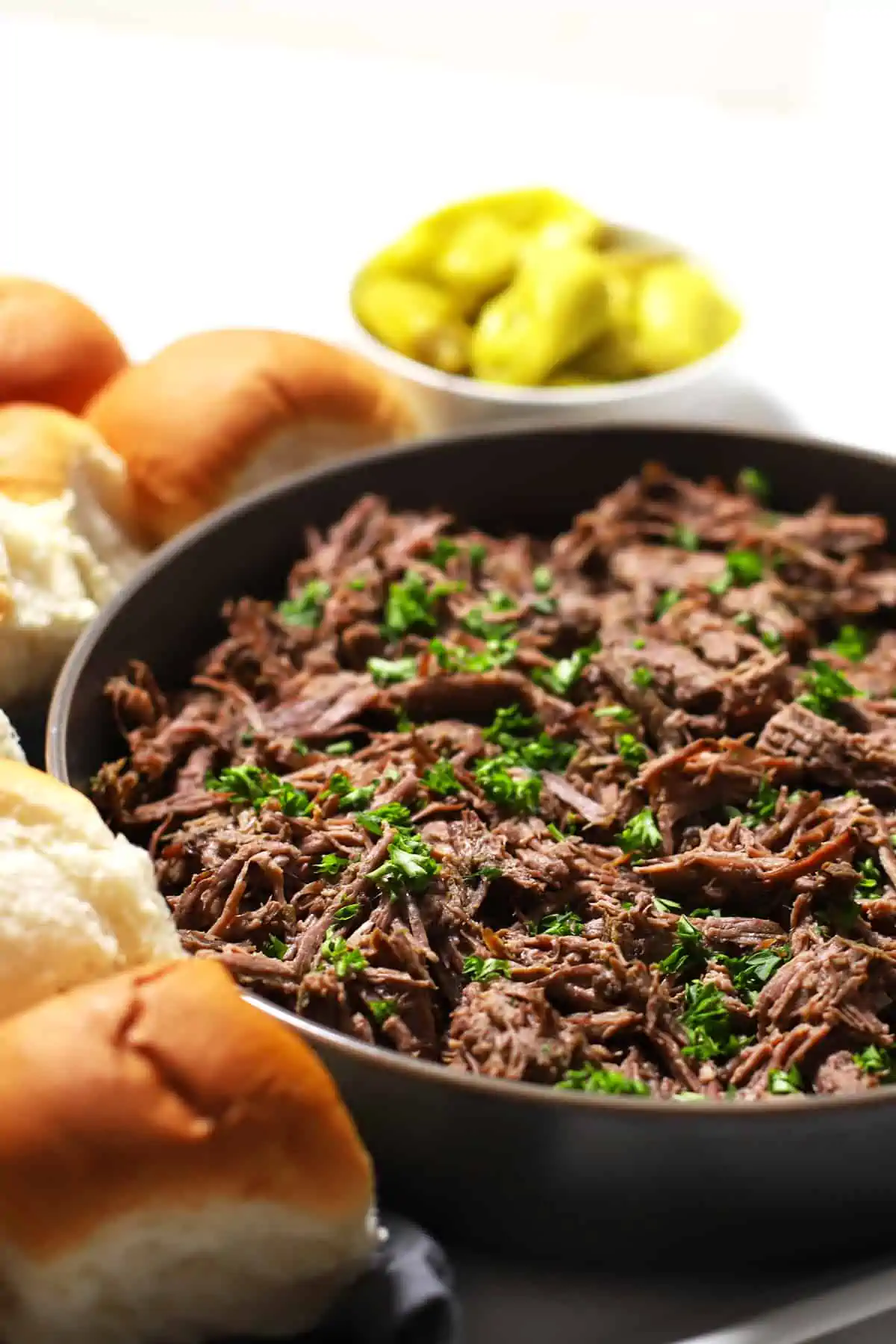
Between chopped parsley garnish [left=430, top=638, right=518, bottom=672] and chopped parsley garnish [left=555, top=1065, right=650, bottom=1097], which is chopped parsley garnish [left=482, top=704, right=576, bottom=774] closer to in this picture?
chopped parsley garnish [left=430, top=638, right=518, bottom=672]

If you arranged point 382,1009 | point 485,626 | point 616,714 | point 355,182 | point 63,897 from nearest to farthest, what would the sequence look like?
1. point 63,897
2. point 382,1009
3. point 616,714
4. point 485,626
5. point 355,182

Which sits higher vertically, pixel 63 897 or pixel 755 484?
pixel 755 484

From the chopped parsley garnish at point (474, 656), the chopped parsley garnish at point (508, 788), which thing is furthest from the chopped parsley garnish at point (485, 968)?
the chopped parsley garnish at point (474, 656)

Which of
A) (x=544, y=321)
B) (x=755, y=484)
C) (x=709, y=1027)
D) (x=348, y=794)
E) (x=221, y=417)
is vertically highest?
(x=544, y=321)

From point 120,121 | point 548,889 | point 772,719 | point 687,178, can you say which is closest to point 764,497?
point 772,719

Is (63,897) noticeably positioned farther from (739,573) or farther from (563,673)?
(739,573)

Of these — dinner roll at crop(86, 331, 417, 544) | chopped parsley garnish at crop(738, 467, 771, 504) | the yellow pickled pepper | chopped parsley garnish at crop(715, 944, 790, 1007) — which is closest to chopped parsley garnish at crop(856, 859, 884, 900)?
chopped parsley garnish at crop(715, 944, 790, 1007)

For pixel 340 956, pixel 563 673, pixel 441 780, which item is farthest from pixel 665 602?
pixel 340 956

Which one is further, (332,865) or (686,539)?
(686,539)
